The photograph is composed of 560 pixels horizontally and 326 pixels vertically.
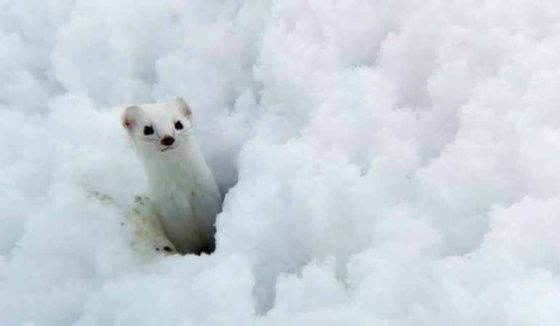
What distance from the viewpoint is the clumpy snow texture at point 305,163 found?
63.5 inches

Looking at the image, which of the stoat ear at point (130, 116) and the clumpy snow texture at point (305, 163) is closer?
the clumpy snow texture at point (305, 163)

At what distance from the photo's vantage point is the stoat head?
2254 millimetres

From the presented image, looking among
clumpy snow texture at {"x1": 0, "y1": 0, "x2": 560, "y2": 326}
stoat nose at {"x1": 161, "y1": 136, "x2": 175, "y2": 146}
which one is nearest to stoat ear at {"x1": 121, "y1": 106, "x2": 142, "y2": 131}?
stoat nose at {"x1": 161, "y1": 136, "x2": 175, "y2": 146}

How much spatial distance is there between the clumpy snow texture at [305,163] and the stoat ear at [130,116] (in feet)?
0.83

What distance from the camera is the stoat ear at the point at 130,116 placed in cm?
226

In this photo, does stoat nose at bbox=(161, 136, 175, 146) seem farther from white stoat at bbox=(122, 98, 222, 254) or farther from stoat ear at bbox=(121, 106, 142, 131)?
stoat ear at bbox=(121, 106, 142, 131)

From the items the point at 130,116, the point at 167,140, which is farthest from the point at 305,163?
the point at 130,116

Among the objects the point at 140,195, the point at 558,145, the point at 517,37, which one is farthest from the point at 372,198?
the point at 140,195

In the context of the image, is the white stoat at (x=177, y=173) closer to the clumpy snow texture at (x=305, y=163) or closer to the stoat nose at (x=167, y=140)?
the stoat nose at (x=167, y=140)

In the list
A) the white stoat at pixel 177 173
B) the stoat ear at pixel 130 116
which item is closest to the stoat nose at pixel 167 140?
the white stoat at pixel 177 173

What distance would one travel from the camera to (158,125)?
225cm

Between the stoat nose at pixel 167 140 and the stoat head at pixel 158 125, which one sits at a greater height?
the stoat head at pixel 158 125

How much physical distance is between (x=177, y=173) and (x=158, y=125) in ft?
0.71

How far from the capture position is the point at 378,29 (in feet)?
7.95
